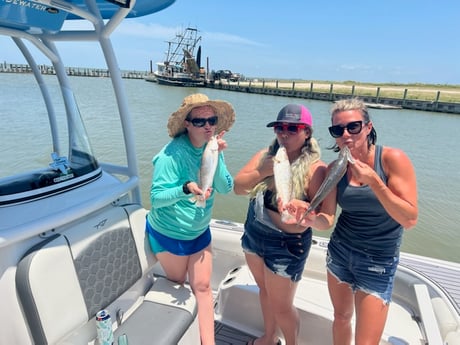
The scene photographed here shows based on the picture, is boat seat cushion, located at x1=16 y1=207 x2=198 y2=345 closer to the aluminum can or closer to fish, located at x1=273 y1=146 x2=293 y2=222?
the aluminum can

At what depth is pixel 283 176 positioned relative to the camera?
5.96 ft

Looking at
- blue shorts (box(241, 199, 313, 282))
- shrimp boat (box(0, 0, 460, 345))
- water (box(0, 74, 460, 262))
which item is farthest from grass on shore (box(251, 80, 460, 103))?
blue shorts (box(241, 199, 313, 282))

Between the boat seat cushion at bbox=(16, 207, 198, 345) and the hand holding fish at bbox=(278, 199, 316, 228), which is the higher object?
the hand holding fish at bbox=(278, 199, 316, 228)

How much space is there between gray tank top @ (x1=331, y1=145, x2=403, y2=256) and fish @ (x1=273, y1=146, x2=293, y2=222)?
316 millimetres

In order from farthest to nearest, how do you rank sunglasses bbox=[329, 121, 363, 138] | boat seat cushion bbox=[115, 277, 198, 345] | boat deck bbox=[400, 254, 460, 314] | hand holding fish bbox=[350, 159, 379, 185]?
boat deck bbox=[400, 254, 460, 314]
boat seat cushion bbox=[115, 277, 198, 345]
sunglasses bbox=[329, 121, 363, 138]
hand holding fish bbox=[350, 159, 379, 185]

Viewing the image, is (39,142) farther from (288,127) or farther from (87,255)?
(288,127)

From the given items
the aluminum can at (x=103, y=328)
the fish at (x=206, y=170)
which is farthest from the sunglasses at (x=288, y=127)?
the aluminum can at (x=103, y=328)

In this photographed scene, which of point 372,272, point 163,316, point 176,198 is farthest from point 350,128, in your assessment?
point 163,316

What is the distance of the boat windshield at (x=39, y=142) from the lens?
6.30 feet

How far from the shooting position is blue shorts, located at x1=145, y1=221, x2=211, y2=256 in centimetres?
214

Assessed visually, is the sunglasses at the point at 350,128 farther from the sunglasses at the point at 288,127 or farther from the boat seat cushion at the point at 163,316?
the boat seat cushion at the point at 163,316

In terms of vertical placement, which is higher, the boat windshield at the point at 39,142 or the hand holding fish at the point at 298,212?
the boat windshield at the point at 39,142

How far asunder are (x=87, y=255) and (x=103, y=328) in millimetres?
399

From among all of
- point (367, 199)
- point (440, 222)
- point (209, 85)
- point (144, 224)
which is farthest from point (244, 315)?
point (209, 85)
